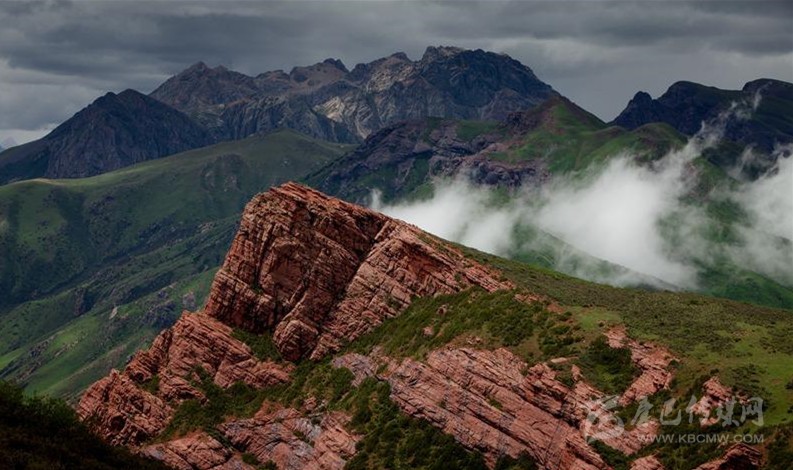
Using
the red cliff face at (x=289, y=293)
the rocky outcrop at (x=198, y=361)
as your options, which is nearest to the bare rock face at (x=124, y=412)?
the red cliff face at (x=289, y=293)

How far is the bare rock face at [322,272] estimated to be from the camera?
177125 millimetres

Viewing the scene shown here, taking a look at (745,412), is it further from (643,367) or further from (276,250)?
(276,250)

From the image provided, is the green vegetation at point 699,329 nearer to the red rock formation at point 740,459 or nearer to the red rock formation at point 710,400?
the red rock formation at point 710,400

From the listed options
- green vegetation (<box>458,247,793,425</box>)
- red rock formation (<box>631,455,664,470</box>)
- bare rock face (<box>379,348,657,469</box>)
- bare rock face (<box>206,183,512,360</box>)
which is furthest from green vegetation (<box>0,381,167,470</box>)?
green vegetation (<box>458,247,793,425</box>)

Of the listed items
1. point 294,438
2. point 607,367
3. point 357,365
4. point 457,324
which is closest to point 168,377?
point 294,438

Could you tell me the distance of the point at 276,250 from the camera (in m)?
182

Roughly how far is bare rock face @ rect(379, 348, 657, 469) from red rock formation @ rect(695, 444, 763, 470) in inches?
598

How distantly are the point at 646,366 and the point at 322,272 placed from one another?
8027 centimetres

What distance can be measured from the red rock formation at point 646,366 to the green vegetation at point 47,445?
75.2 metres

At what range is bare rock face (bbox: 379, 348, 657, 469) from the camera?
409 ft

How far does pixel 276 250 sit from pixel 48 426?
77.5 m

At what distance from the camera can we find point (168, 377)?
17412cm

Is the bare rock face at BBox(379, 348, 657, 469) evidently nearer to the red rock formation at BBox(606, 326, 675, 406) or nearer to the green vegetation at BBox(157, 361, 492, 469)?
the green vegetation at BBox(157, 361, 492, 469)

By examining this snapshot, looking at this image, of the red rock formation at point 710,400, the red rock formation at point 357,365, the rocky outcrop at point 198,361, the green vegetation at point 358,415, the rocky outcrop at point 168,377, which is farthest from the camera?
the rocky outcrop at point 198,361
